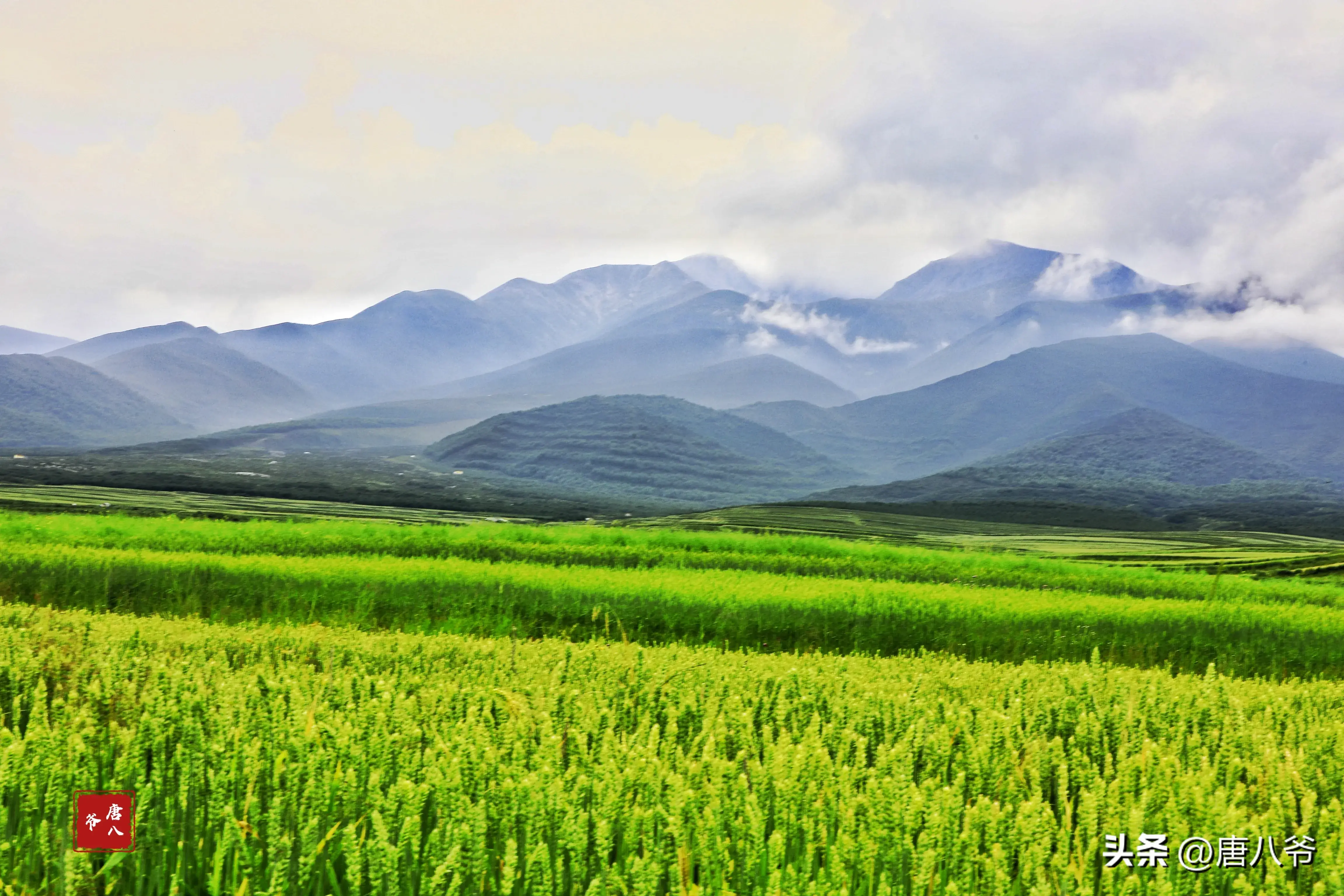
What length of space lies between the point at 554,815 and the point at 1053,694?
4252mm

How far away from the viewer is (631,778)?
12.1 ft

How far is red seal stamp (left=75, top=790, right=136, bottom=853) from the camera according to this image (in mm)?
3123

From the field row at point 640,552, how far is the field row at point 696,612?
3.70m

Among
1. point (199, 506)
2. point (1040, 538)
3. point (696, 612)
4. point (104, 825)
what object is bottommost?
point (1040, 538)

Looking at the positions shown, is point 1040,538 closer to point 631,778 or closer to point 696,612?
point 696,612

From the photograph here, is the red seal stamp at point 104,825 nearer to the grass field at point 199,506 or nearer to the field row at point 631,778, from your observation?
the field row at point 631,778

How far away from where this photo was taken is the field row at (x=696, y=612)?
13.5 m

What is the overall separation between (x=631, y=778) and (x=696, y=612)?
10.1 m

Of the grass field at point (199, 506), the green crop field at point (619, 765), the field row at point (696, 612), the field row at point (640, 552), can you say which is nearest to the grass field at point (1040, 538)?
the field row at point (640, 552)

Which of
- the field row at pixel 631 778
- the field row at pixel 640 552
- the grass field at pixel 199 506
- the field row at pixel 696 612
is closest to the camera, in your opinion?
the field row at pixel 631 778

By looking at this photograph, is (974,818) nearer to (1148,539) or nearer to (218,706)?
(218,706)

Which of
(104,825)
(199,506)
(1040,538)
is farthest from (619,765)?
(1040,538)

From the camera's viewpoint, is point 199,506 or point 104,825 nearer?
point 104,825


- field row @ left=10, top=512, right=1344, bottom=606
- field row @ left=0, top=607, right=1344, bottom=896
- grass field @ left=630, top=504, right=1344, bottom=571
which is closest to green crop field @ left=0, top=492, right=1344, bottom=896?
field row @ left=0, top=607, right=1344, bottom=896
